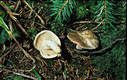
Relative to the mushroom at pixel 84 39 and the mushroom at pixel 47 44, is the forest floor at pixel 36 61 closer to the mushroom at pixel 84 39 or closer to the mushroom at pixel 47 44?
the mushroom at pixel 47 44

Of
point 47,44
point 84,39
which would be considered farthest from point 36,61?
point 84,39

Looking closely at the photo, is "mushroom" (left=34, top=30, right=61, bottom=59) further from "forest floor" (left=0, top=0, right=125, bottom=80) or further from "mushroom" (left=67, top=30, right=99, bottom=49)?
"mushroom" (left=67, top=30, right=99, bottom=49)

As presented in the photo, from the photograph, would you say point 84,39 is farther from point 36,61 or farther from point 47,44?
point 36,61

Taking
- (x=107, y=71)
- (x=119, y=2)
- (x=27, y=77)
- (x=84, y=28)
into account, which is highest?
(x=119, y=2)

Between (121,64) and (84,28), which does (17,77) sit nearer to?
(84,28)

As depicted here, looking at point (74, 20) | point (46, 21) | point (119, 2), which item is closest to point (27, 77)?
point (46, 21)

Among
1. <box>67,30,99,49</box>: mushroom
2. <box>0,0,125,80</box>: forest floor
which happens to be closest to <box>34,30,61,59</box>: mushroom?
<box>0,0,125,80</box>: forest floor

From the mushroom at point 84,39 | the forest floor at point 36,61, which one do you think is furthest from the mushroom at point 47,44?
the mushroom at point 84,39
